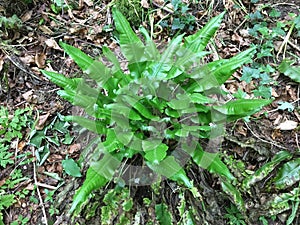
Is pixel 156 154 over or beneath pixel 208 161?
over

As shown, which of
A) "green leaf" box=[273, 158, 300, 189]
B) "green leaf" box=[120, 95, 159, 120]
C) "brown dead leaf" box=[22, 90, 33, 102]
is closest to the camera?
"green leaf" box=[120, 95, 159, 120]

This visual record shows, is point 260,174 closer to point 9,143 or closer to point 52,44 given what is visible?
point 9,143

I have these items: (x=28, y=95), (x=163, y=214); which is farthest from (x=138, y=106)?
(x=28, y=95)

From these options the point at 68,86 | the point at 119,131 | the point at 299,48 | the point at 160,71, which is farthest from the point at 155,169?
the point at 299,48

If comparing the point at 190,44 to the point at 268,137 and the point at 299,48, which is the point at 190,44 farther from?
the point at 299,48

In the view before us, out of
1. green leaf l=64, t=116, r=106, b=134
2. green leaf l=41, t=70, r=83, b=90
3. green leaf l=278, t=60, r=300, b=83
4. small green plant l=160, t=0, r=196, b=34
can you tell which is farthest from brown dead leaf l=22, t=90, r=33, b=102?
green leaf l=278, t=60, r=300, b=83

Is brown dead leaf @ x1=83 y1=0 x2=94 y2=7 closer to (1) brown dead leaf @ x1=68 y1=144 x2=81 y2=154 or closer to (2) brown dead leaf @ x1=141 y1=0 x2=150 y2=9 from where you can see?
(2) brown dead leaf @ x1=141 y1=0 x2=150 y2=9

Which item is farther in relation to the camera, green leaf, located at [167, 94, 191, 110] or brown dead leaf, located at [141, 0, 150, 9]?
brown dead leaf, located at [141, 0, 150, 9]
